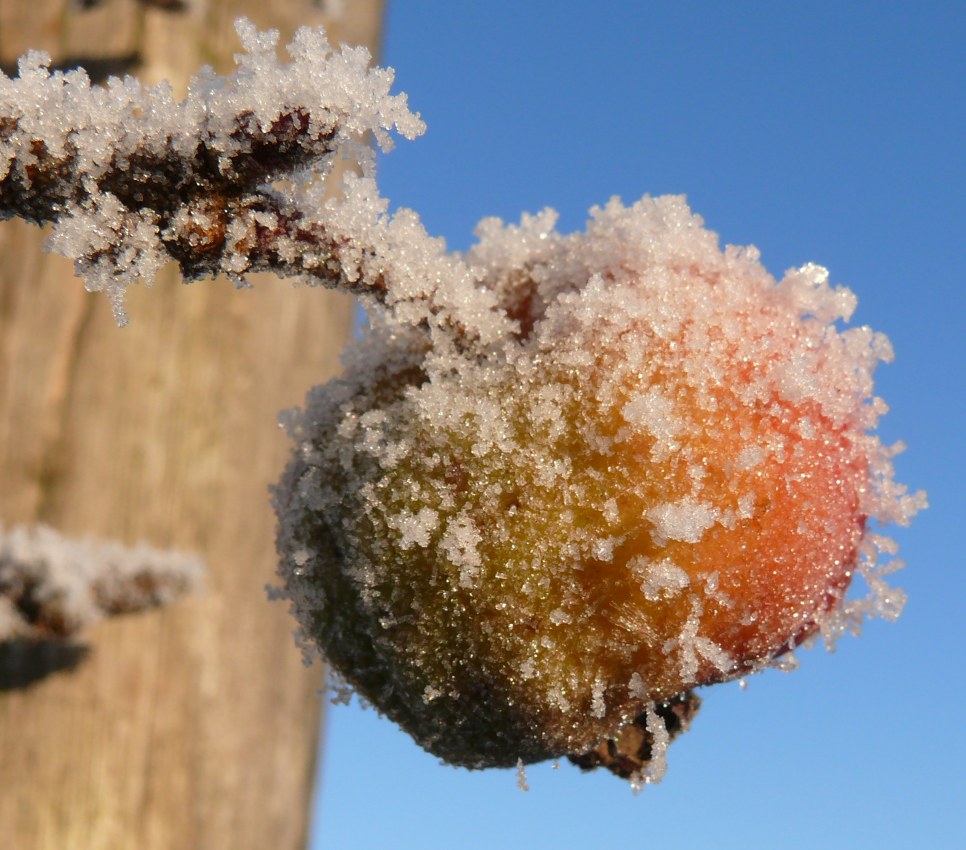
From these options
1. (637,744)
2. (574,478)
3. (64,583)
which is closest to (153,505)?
(64,583)

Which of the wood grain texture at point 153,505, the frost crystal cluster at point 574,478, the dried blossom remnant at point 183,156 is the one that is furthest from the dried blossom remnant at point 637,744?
the wood grain texture at point 153,505

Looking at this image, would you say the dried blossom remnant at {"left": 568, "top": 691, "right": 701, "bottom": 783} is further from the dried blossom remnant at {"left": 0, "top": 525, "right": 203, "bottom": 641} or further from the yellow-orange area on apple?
the dried blossom remnant at {"left": 0, "top": 525, "right": 203, "bottom": 641}

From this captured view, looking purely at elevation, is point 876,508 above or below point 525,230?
below

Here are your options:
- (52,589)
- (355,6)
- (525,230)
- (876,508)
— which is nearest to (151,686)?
(52,589)

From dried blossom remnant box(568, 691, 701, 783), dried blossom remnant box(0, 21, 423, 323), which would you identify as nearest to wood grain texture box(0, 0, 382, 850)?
dried blossom remnant box(568, 691, 701, 783)

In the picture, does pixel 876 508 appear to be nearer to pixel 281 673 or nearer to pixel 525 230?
pixel 525 230

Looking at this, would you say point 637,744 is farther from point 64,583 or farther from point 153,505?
point 153,505

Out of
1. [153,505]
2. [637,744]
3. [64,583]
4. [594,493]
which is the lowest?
[637,744]
